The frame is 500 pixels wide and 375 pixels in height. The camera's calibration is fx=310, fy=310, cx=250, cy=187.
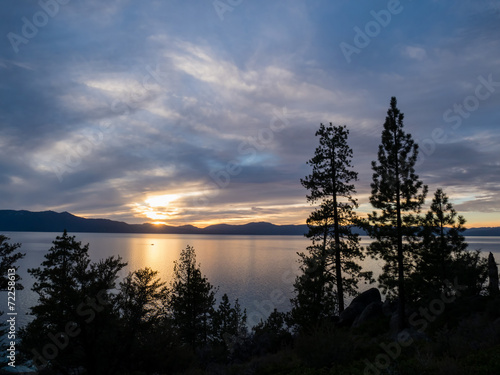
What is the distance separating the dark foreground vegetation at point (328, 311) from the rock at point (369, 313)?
12 centimetres

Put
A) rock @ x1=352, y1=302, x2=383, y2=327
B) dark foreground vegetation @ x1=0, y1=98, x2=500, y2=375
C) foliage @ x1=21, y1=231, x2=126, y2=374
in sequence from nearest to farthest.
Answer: dark foreground vegetation @ x1=0, y1=98, x2=500, y2=375 < foliage @ x1=21, y1=231, x2=126, y2=374 < rock @ x1=352, y1=302, x2=383, y2=327

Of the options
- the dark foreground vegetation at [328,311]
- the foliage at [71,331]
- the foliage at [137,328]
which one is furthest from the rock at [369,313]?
the foliage at [71,331]

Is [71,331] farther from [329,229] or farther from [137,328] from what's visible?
[329,229]

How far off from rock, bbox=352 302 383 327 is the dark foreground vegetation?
4.8 inches

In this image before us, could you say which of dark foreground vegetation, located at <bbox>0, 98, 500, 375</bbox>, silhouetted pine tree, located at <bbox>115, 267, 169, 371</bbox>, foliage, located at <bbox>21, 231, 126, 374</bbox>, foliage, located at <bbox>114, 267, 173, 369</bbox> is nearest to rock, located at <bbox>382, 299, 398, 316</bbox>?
dark foreground vegetation, located at <bbox>0, 98, 500, 375</bbox>

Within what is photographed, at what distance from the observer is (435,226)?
3014 centimetres

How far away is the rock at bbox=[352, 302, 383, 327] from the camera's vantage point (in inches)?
1005

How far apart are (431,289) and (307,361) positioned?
1693 cm

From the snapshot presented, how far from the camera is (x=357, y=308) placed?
2794 centimetres

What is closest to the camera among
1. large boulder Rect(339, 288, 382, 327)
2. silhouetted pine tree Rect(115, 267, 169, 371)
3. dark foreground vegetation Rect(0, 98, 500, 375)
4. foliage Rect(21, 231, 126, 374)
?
dark foreground vegetation Rect(0, 98, 500, 375)

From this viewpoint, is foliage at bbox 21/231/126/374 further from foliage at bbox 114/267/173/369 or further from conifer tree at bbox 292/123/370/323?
conifer tree at bbox 292/123/370/323

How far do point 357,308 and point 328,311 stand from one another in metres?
3.03

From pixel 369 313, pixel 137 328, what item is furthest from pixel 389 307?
pixel 137 328

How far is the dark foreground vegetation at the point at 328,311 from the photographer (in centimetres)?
1232
